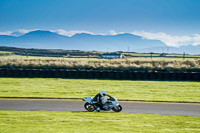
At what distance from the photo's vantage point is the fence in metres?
29.8

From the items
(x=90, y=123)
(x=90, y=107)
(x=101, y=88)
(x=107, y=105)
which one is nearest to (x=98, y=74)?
(x=101, y=88)

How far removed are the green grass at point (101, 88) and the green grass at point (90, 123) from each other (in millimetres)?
6845

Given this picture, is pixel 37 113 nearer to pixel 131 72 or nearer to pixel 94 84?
pixel 94 84

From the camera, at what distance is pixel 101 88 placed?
24.7m

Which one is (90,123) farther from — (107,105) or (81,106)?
(81,106)

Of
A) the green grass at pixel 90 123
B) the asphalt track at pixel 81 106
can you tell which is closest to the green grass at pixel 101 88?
the asphalt track at pixel 81 106

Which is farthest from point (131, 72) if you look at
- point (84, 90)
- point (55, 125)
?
point (55, 125)

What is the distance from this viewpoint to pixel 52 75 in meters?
30.9

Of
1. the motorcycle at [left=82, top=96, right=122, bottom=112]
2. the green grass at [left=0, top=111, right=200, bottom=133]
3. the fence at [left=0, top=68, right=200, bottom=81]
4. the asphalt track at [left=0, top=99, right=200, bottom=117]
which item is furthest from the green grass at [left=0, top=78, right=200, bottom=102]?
the green grass at [left=0, top=111, right=200, bottom=133]

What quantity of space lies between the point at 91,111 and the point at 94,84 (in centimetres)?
1191

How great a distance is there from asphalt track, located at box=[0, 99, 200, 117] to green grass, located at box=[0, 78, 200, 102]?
1.83 m

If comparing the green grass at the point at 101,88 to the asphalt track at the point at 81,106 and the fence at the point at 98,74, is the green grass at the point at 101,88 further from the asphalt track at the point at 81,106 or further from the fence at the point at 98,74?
the asphalt track at the point at 81,106

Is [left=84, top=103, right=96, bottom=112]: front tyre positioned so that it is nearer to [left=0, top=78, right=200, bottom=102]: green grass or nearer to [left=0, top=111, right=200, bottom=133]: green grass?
[left=0, top=111, right=200, bottom=133]: green grass

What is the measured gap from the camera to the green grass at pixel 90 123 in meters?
10.7
